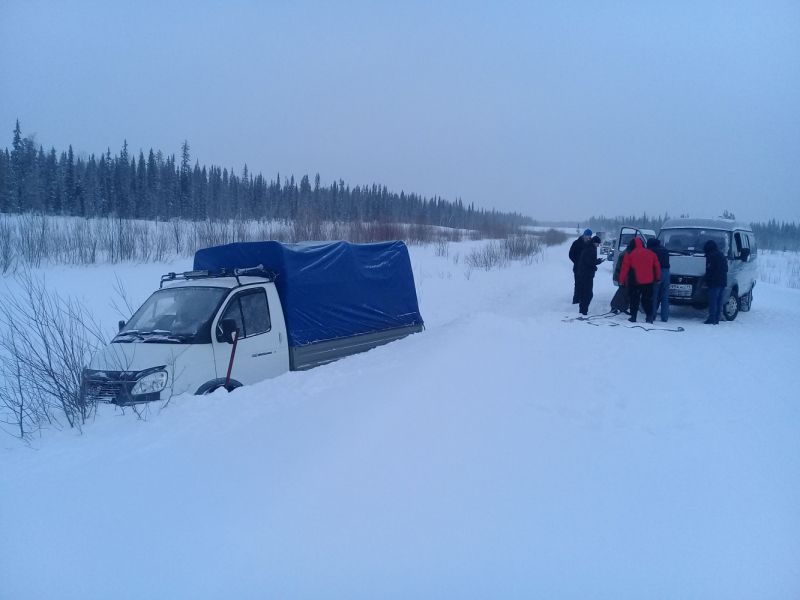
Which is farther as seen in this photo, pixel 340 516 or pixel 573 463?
pixel 573 463

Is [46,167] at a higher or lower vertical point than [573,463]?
higher

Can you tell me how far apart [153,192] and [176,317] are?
201 ft

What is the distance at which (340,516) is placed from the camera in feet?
12.7

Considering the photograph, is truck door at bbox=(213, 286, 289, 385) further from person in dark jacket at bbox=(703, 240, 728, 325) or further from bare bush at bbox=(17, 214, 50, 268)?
bare bush at bbox=(17, 214, 50, 268)

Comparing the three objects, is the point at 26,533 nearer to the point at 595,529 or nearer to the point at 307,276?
the point at 595,529

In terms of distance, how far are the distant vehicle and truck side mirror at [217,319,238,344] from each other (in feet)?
37.6

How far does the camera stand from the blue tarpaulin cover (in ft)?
25.4

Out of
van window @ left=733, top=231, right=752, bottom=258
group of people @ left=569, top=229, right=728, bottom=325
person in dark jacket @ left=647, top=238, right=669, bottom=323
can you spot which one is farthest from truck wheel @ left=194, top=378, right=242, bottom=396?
van window @ left=733, top=231, right=752, bottom=258

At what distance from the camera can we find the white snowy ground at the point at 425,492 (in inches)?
134

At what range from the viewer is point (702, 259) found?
1322 centimetres

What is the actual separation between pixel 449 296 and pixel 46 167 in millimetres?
52006

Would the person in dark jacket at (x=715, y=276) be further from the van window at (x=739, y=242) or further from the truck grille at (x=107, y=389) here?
the truck grille at (x=107, y=389)

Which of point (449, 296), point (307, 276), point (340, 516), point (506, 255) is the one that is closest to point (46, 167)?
point (506, 255)

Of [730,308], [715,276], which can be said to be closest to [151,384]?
[715,276]
